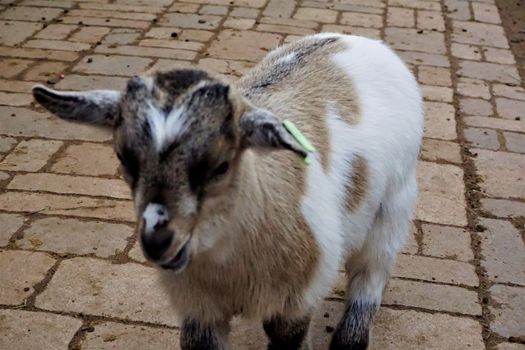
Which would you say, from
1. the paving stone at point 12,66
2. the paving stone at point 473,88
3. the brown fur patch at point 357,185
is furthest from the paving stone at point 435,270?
the paving stone at point 12,66

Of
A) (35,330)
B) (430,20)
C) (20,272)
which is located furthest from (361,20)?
(35,330)

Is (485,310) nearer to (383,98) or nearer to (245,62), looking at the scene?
(383,98)

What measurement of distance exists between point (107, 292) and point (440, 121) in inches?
122

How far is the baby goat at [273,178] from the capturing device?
95.3 inches

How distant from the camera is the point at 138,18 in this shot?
8141 millimetres

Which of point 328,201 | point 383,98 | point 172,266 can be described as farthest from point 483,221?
point 172,266

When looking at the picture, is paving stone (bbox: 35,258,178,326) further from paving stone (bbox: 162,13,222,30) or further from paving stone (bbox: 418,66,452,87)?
paving stone (bbox: 162,13,222,30)

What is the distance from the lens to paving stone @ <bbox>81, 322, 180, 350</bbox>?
3.66 metres

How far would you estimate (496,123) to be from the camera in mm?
6098

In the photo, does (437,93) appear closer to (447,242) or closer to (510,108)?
(510,108)

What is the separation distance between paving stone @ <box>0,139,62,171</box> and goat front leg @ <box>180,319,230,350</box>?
2434 millimetres

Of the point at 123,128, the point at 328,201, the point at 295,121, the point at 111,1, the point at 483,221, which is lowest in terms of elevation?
the point at 111,1

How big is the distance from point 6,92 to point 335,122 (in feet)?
12.4

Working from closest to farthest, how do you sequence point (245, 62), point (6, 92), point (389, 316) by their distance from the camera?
point (389, 316) < point (6, 92) < point (245, 62)
